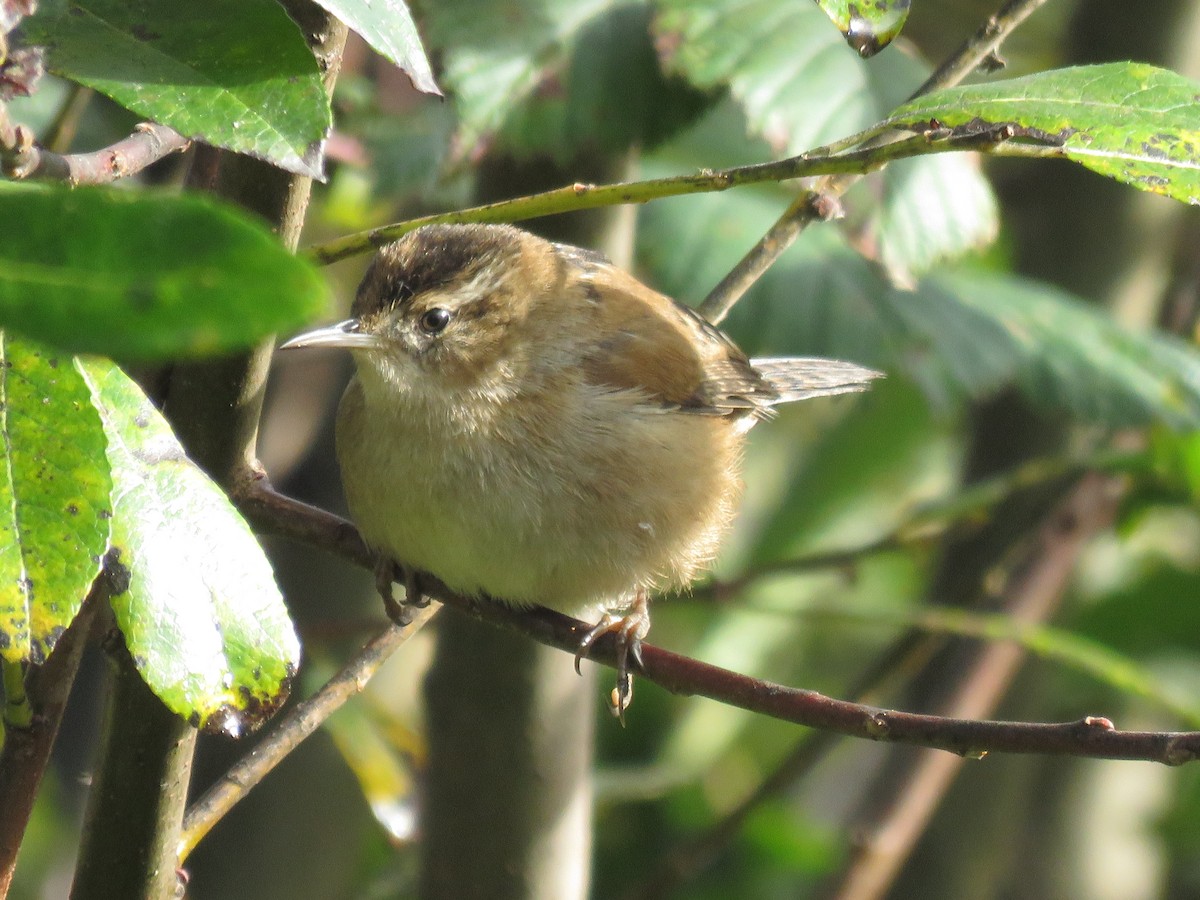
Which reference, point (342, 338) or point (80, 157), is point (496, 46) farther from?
Result: point (80, 157)

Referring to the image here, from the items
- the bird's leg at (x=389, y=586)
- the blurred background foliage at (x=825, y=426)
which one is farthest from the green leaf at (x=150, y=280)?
the blurred background foliage at (x=825, y=426)

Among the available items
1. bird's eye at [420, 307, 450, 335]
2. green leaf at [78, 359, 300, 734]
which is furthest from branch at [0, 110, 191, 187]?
bird's eye at [420, 307, 450, 335]

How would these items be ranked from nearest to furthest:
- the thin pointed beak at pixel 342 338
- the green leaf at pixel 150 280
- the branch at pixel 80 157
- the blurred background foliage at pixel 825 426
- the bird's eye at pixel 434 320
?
1. the green leaf at pixel 150 280
2. the branch at pixel 80 157
3. the thin pointed beak at pixel 342 338
4. the bird's eye at pixel 434 320
5. the blurred background foliage at pixel 825 426

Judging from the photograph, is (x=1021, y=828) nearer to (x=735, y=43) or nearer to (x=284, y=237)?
(x=735, y=43)

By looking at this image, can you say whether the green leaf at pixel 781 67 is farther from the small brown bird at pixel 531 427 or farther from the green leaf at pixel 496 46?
the small brown bird at pixel 531 427

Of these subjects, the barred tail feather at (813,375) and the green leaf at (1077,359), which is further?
the green leaf at (1077,359)

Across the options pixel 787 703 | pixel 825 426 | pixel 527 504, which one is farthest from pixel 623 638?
pixel 825 426
